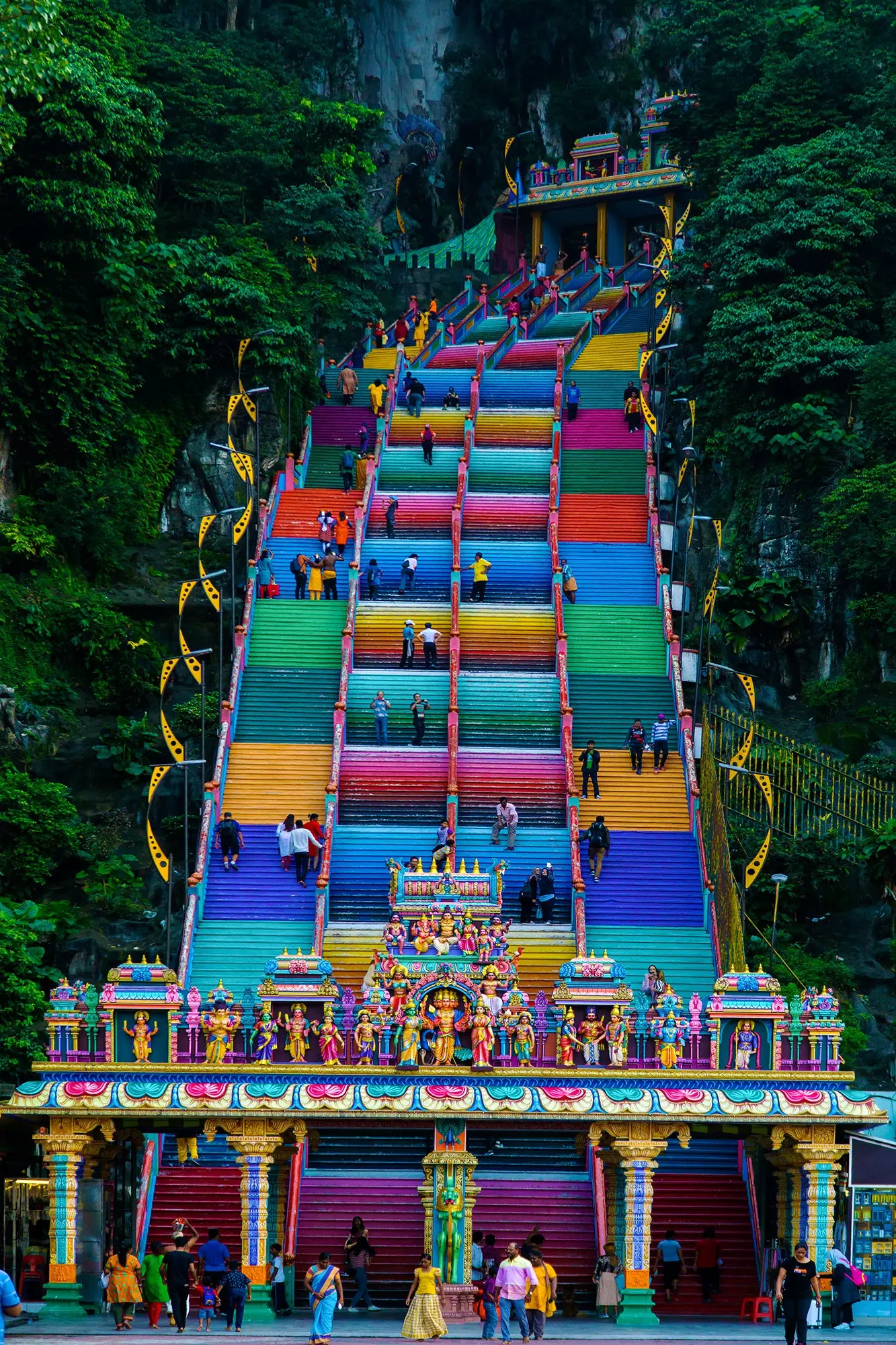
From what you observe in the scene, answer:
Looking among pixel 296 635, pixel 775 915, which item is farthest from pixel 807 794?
pixel 296 635

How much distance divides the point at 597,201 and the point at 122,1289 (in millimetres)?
54559

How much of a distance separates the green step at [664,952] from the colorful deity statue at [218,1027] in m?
8.54

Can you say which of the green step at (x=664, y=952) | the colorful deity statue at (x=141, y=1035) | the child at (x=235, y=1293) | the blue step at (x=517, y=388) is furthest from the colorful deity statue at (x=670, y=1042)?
the blue step at (x=517, y=388)

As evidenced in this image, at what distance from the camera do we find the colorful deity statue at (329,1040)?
32625mm

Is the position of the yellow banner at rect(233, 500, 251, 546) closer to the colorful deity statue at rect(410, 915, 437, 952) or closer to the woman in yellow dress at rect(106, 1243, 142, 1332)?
the colorful deity statue at rect(410, 915, 437, 952)

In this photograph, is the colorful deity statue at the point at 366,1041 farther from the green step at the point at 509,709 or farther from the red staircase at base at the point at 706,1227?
the green step at the point at 509,709

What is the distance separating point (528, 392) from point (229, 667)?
46.7 ft

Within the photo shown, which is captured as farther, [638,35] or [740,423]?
[638,35]

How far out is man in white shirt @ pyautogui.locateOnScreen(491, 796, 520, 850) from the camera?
41562mm

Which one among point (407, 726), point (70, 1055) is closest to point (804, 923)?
point (407, 726)

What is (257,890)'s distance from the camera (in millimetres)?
41031

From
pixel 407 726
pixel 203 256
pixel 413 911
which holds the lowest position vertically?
pixel 413 911

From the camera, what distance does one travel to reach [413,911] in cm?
3419

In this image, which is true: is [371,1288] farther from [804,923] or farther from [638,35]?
[638,35]
